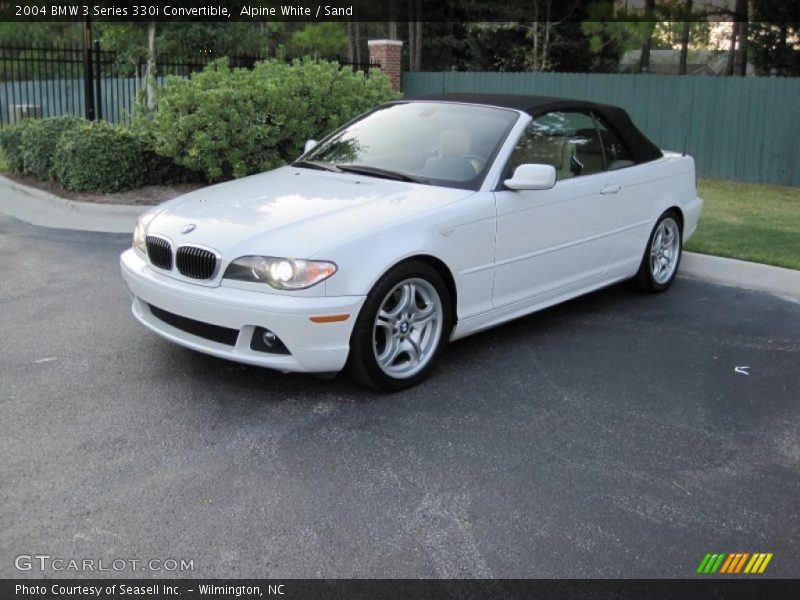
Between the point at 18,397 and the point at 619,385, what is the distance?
11.1 feet

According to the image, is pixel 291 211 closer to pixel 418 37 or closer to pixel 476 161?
pixel 476 161

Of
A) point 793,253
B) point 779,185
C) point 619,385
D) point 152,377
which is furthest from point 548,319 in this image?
point 779,185

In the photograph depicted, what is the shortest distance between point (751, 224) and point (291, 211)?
23.7 ft

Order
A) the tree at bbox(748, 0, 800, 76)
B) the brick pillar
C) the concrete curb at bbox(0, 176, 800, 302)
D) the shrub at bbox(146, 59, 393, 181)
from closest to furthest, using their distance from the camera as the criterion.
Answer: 1. the concrete curb at bbox(0, 176, 800, 302)
2. the shrub at bbox(146, 59, 393, 181)
3. the tree at bbox(748, 0, 800, 76)
4. the brick pillar

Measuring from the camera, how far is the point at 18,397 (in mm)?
4805

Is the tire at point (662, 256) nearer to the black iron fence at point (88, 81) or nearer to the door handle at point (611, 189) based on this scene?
the door handle at point (611, 189)

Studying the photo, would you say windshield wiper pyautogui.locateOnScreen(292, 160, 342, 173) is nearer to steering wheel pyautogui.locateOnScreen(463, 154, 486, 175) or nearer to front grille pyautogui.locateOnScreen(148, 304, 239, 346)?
steering wheel pyautogui.locateOnScreen(463, 154, 486, 175)

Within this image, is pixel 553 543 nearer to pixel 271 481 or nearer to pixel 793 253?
pixel 271 481

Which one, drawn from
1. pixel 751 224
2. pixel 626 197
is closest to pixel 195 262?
pixel 626 197

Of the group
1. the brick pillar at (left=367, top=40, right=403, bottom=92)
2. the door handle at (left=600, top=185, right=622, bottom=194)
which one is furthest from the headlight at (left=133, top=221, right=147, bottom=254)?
the brick pillar at (left=367, top=40, right=403, bottom=92)

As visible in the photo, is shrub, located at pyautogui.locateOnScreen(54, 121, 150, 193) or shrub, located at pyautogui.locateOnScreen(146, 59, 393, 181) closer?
shrub, located at pyautogui.locateOnScreen(146, 59, 393, 181)

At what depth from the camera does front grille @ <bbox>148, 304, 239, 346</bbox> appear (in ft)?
15.4

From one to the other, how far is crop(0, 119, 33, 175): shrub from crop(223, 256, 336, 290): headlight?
900 centimetres

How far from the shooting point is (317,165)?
6172 mm
